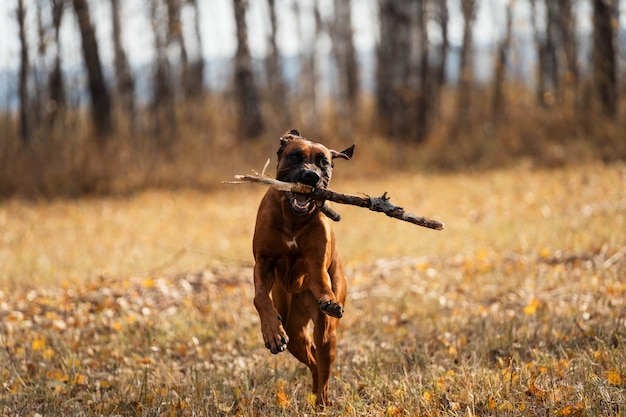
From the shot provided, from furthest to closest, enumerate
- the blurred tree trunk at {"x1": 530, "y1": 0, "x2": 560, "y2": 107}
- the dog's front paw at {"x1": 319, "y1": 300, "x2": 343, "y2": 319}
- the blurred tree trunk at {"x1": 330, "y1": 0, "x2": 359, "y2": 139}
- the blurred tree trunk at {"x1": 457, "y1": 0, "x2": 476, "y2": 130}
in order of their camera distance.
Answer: the blurred tree trunk at {"x1": 530, "y1": 0, "x2": 560, "y2": 107} → the blurred tree trunk at {"x1": 330, "y1": 0, "x2": 359, "y2": 139} → the blurred tree trunk at {"x1": 457, "y1": 0, "x2": 476, "y2": 130} → the dog's front paw at {"x1": 319, "y1": 300, "x2": 343, "y2": 319}

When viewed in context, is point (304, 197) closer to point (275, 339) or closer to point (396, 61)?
point (275, 339)

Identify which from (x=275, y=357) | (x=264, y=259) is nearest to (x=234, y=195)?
(x=275, y=357)

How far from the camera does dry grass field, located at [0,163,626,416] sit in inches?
168

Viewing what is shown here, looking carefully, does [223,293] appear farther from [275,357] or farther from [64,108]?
[64,108]

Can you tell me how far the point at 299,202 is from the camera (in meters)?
3.98

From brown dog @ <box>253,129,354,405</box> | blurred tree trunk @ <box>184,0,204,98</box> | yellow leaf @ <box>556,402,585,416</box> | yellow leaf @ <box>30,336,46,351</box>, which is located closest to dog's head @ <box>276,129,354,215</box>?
brown dog @ <box>253,129,354,405</box>

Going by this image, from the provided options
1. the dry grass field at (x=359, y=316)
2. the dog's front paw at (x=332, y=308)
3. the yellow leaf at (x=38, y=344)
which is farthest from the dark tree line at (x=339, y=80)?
the dog's front paw at (x=332, y=308)

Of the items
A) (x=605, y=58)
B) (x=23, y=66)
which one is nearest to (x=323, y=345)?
(x=23, y=66)

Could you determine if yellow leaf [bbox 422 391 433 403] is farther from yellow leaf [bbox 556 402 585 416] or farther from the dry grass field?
yellow leaf [bbox 556 402 585 416]

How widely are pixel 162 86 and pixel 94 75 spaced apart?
10.7ft

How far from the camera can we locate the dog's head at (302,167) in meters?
4.00

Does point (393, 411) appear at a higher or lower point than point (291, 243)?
lower

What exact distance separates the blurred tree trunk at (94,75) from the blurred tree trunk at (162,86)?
54.8 inches

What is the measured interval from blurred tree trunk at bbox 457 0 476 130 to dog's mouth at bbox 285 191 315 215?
15580mm
